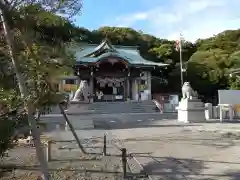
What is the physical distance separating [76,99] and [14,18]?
453 inches

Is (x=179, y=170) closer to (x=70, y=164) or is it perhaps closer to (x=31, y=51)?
(x=70, y=164)

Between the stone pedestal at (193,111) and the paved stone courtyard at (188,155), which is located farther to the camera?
the stone pedestal at (193,111)

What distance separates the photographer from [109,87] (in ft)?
127

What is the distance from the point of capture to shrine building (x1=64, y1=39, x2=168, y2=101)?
35.6 m

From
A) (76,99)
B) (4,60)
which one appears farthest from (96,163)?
(76,99)

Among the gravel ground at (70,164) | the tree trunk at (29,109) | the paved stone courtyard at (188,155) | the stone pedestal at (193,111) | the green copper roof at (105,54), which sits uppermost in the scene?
the green copper roof at (105,54)

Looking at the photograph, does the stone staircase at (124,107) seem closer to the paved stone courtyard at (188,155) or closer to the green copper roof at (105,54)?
the green copper roof at (105,54)

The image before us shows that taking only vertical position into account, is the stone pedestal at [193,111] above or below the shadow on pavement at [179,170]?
above

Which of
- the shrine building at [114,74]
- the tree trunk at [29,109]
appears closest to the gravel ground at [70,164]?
the tree trunk at [29,109]

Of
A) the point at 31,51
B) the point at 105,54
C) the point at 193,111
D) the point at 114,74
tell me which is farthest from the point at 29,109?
the point at 114,74

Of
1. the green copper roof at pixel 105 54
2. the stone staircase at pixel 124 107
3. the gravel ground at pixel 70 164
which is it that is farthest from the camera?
the green copper roof at pixel 105 54

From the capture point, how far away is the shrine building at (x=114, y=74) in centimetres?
3556

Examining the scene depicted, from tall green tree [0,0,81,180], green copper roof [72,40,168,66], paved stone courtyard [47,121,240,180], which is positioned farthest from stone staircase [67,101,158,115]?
tall green tree [0,0,81,180]

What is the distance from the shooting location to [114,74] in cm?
3738
